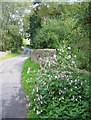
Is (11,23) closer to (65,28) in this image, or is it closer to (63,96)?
(65,28)

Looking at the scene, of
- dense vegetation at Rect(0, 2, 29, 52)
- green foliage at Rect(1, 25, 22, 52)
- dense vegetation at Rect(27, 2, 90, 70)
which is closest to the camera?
dense vegetation at Rect(27, 2, 90, 70)

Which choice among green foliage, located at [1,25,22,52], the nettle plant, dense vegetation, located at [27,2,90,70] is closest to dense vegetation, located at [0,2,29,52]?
green foliage, located at [1,25,22,52]

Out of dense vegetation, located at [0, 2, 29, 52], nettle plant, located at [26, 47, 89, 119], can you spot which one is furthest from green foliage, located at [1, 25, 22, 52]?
nettle plant, located at [26, 47, 89, 119]

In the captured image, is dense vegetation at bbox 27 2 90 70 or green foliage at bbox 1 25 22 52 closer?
dense vegetation at bbox 27 2 90 70

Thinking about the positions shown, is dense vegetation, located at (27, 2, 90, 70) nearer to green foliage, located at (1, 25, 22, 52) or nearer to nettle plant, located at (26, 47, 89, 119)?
nettle plant, located at (26, 47, 89, 119)

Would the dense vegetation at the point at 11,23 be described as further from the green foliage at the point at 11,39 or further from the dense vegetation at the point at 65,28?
the dense vegetation at the point at 65,28

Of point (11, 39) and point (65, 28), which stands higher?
point (11, 39)

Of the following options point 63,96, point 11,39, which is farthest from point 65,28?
point 11,39

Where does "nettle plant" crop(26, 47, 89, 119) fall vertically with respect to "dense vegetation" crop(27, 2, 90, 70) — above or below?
below

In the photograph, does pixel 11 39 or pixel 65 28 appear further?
pixel 11 39

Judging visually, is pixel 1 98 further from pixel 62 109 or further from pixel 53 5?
pixel 53 5

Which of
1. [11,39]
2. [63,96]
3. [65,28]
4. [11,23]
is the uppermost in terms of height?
[11,23]

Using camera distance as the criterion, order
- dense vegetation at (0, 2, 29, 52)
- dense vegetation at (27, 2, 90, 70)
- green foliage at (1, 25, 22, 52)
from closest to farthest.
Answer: dense vegetation at (27, 2, 90, 70)
dense vegetation at (0, 2, 29, 52)
green foliage at (1, 25, 22, 52)

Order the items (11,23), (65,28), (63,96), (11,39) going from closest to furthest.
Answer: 1. (63,96)
2. (65,28)
3. (11,39)
4. (11,23)
